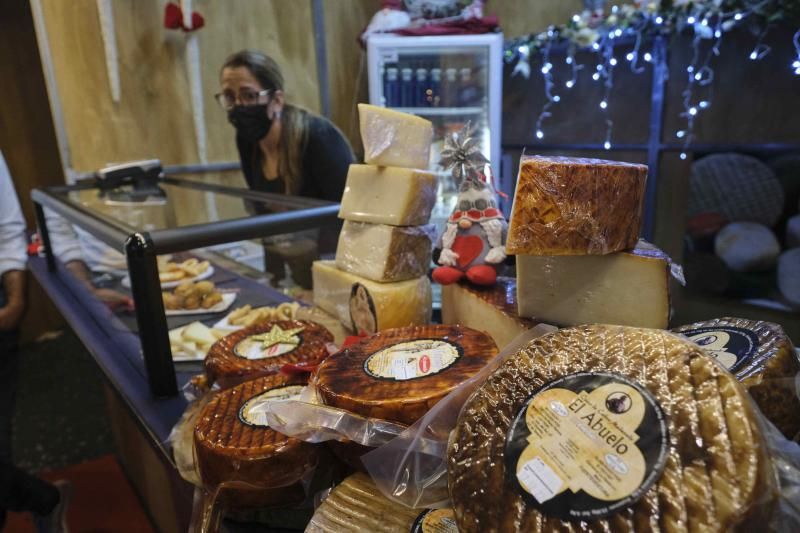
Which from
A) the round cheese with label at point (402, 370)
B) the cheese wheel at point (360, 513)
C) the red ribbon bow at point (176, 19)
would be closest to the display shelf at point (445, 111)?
the red ribbon bow at point (176, 19)

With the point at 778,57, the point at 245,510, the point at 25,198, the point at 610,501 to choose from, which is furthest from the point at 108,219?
the point at 778,57

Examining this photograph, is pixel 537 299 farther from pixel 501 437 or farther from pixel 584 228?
pixel 501 437

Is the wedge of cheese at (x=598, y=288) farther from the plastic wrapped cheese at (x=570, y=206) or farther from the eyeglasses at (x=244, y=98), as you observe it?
the eyeglasses at (x=244, y=98)

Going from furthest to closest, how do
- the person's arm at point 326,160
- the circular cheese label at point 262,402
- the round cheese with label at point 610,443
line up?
the person's arm at point 326,160 → the circular cheese label at point 262,402 → the round cheese with label at point 610,443

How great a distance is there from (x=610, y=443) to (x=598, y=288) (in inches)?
13.2

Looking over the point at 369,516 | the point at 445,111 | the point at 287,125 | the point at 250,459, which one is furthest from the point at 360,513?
the point at 445,111

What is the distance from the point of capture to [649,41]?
130 inches

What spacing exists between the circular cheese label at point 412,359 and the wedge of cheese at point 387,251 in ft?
1.05

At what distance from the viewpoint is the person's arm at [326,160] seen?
103 inches

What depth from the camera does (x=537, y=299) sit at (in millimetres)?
838

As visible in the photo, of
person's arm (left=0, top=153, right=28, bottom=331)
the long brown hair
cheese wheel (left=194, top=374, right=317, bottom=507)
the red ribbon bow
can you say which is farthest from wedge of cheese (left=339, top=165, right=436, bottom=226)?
the red ribbon bow

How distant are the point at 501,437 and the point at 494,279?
48 cm

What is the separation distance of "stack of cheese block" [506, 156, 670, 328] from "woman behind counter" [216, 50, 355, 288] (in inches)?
76.2

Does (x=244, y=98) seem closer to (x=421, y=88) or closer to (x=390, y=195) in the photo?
(x=421, y=88)
